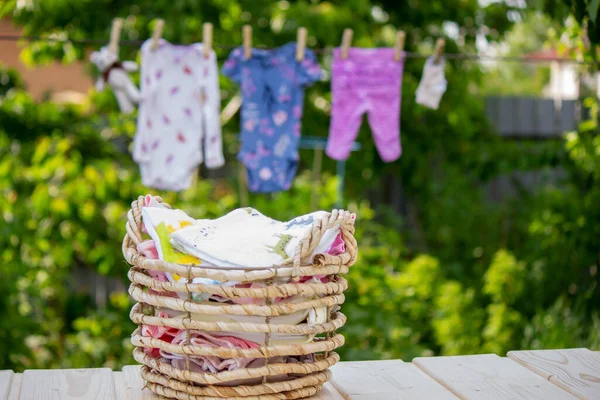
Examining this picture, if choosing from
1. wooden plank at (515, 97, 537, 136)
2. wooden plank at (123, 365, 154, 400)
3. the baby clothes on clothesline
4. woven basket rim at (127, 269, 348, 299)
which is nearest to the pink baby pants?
the baby clothes on clothesline

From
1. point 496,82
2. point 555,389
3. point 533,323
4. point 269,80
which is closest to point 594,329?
point 533,323

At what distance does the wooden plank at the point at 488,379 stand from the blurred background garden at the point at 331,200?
1654 mm

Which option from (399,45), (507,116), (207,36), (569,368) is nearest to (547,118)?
(507,116)

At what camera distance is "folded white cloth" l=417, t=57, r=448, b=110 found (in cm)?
332

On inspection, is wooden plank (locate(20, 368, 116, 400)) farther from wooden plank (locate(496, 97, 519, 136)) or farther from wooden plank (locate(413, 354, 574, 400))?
wooden plank (locate(496, 97, 519, 136))

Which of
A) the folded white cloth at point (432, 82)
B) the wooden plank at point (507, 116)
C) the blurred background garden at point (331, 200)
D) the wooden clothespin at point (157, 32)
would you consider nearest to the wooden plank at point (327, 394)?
the blurred background garden at point (331, 200)

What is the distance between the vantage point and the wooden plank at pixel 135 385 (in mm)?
1210

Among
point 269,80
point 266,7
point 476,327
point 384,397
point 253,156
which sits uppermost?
point 266,7

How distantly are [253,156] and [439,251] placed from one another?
1.80m

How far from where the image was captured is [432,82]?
3.34m

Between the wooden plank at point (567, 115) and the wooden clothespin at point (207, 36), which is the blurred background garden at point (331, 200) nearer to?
the wooden clothespin at point (207, 36)

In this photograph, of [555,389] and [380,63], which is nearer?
[555,389]

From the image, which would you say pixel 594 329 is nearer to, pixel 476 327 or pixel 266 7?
pixel 476 327

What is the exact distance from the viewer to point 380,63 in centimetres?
339
